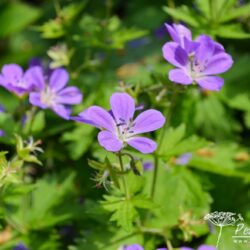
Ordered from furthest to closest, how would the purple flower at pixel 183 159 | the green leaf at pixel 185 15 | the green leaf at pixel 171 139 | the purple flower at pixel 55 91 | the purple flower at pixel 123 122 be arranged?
the purple flower at pixel 183 159 < the green leaf at pixel 185 15 < the purple flower at pixel 55 91 < the green leaf at pixel 171 139 < the purple flower at pixel 123 122

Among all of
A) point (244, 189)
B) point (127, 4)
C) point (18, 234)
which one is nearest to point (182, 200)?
point (244, 189)

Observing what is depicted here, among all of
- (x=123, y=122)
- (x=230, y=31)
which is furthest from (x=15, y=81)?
(x=230, y=31)

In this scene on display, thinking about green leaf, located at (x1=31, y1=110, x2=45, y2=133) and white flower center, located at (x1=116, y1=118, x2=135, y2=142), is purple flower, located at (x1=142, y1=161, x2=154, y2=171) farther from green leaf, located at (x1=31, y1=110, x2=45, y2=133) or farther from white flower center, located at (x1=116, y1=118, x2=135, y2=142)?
white flower center, located at (x1=116, y1=118, x2=135, y2=142)

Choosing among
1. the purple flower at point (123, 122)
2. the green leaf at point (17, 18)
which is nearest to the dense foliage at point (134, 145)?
the purple flower at point (123, 122)

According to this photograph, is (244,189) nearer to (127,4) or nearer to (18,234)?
(18,234)

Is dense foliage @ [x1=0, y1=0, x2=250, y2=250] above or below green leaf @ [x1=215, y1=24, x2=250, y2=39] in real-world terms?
below

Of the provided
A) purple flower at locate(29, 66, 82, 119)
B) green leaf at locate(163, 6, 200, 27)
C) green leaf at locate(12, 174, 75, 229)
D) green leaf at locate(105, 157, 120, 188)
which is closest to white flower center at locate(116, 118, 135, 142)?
green leaf at locate(105, 157, 120, 188)

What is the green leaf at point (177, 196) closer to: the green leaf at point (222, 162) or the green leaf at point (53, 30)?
the green leaf at point (222, 162)
